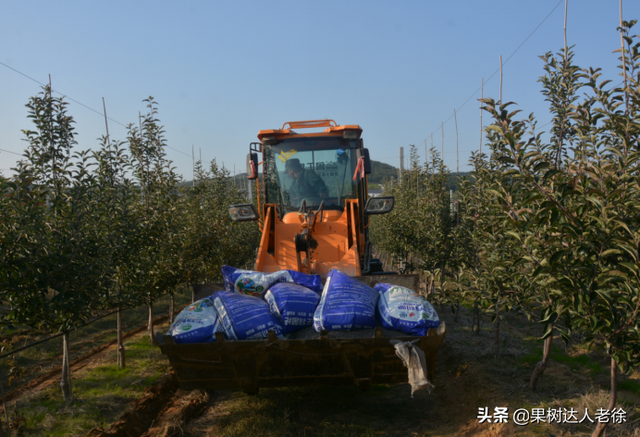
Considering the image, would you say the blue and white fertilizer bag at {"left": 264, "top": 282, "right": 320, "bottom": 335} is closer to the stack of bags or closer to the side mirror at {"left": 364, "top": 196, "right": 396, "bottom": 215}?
the stack of bags

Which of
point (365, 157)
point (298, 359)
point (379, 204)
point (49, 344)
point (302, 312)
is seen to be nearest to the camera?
point (298, 359)

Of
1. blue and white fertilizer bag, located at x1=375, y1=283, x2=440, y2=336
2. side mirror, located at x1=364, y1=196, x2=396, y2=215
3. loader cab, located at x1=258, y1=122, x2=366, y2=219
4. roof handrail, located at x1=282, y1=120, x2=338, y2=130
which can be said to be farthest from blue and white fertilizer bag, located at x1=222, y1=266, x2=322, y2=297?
roof handrail, located at x1=282, y1=120, x2=338, y2=130

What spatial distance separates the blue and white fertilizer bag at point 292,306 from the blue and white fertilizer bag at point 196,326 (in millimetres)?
563

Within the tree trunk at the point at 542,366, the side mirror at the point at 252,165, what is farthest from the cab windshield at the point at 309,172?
the tree trunk at the point at 542,366

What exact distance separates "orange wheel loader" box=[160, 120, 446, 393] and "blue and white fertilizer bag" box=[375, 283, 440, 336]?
0.10m

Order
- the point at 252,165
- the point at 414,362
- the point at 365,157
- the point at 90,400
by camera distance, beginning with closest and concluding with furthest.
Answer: the point at 414,362
the point at 90,400
the point at 365,157
the point at 252,165

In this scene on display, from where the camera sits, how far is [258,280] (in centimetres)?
479

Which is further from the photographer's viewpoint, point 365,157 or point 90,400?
point 365,157

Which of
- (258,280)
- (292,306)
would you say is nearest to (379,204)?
(258,280)

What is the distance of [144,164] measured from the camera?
8.77m

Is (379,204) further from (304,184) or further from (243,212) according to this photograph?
(243,212)

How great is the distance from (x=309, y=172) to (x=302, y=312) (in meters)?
3.40

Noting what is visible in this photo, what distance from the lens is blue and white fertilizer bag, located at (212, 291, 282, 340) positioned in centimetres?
402

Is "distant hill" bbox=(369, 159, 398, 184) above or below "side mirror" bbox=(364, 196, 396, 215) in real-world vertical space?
above
